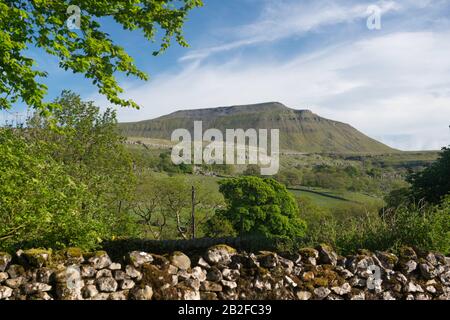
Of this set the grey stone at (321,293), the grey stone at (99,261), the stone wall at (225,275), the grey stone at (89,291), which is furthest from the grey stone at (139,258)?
the grey stone at (321,293)

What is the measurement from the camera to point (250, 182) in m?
53.2

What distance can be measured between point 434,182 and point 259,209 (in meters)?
25.3

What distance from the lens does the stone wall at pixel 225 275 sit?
23.9 ft

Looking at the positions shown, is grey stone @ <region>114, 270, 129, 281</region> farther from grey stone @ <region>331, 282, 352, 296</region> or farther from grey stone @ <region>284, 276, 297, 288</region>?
grey stone @ <region>331, 282, 352, 296</region>

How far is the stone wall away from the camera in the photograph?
7.29 m

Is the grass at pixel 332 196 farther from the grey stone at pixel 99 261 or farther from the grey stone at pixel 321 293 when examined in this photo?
the grey stone at pixel 99 261

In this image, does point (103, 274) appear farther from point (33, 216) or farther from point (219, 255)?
point (33, 216)

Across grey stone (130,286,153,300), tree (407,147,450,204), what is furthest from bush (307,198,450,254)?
tree (407,147,450,204)

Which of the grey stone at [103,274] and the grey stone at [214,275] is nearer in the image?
the grey stone at [103,274]

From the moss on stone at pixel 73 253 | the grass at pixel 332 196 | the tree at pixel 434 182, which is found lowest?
the grass at pixel 332 196

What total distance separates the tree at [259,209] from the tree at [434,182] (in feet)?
73.8

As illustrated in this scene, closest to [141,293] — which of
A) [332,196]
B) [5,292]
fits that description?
[5,292]


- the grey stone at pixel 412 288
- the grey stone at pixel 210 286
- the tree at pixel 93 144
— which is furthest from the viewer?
the tree at pixel 93 144

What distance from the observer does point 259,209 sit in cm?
5050
